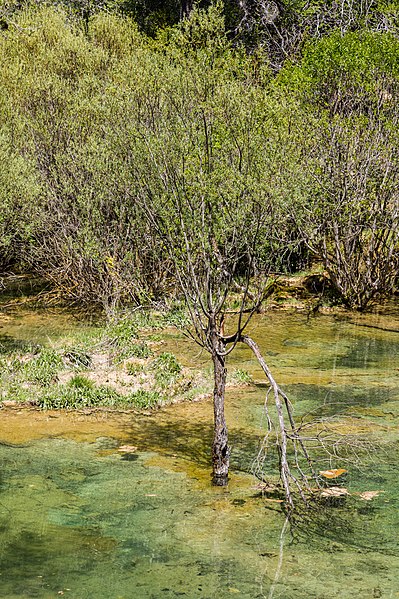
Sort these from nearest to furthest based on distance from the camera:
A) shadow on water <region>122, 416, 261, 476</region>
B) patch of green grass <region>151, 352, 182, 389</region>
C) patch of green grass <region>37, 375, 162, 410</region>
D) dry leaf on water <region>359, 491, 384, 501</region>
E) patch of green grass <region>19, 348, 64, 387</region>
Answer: dry leaf on water <region>359, 491, 384, 501</region>, shadow on water <region>122, 416, 261, 476</region>, patch of green grass <region>37, 375, 162, 410</region>, patch of green grass <region>19, 348, 64, 387</region>, patch of green grass <region>151, 352, 182, 389</region>

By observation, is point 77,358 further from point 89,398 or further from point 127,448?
point 127,448

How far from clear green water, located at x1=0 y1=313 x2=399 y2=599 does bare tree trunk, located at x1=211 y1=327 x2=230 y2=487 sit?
17 centimetres

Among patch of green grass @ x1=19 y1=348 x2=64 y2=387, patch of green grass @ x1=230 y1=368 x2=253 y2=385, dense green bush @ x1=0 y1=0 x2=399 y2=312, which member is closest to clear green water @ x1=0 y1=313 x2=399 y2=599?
patch of green grass @ x1=230 y1=368 x2=253 y2=385

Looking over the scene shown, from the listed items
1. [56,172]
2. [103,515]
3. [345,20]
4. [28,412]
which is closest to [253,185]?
[103,515]

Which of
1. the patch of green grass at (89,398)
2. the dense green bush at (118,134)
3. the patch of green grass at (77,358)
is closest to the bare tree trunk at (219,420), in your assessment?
A: the patch of green grass at (89,398)

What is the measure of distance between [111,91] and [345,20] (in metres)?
9.96

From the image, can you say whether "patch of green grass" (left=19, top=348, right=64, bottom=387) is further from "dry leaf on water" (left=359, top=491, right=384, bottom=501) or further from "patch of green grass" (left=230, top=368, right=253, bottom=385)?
"dry leaf on water" (left=359, top=491, right=384, bottom=501)

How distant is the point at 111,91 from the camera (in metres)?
18.4

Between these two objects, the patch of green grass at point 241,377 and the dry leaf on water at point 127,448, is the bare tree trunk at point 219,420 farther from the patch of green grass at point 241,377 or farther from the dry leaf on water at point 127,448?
the patch of green grass at point 241,377

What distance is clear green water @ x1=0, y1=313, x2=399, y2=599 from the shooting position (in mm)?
7223

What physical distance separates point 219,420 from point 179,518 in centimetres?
124

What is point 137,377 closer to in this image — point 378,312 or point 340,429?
point 340,429

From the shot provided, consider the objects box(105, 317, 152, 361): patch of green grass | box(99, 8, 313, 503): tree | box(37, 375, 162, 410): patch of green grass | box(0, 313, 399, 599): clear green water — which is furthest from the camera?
box(105, 317, 152, 361): patch of green grass

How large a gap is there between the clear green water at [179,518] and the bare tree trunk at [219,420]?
0.17 m
